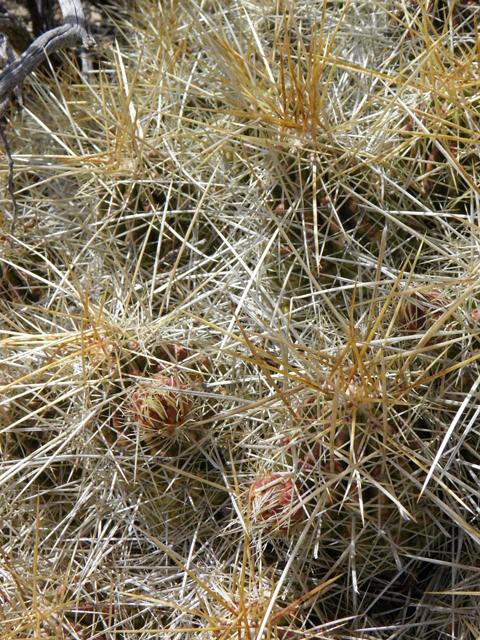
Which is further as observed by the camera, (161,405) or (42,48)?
(42,48)

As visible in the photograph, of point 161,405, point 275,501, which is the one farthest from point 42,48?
point 275,501

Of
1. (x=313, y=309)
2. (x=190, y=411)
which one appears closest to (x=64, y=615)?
(x=190, y=411)

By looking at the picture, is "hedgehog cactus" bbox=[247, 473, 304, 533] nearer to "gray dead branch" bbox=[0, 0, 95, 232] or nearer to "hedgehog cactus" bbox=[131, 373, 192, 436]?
"hedgehog cactus" bbox=[131, 373, 192, 436]

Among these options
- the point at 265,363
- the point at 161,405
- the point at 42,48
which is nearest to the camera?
the point at 265,363

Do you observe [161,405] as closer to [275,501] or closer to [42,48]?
[275,501]

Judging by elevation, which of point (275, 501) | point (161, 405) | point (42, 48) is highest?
point (42, 48)

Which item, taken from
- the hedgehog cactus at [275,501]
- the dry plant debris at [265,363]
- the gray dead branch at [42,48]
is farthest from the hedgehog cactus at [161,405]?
the gray dead branch at [42,48]

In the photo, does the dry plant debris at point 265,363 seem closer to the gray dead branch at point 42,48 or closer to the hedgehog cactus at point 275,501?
the hedgehog cactus at point 275,501

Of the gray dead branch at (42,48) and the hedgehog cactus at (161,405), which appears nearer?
the hedgehog cactus at (161,405)
